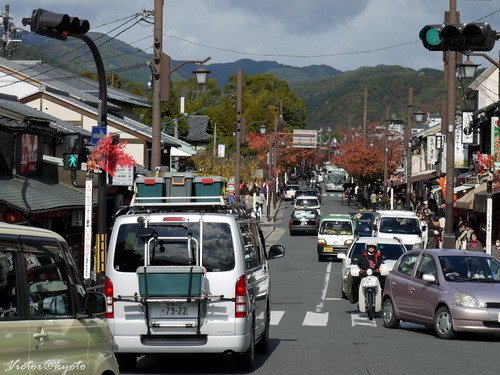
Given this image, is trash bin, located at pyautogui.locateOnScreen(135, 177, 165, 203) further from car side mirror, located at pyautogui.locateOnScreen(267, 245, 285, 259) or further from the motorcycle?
the motorcycle

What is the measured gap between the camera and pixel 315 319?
22.1m

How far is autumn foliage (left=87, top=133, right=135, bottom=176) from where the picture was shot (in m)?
21.9

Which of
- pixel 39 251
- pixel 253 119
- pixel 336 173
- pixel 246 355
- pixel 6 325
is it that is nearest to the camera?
pixel 6 325

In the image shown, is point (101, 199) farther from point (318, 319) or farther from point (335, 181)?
point (335, 181)

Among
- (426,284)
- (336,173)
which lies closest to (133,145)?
(426,284)

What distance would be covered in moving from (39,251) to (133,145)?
4386 cm

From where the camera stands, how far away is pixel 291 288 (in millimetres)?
31609

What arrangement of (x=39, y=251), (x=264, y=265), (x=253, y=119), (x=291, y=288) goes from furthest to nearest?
(x=253, y=119) → (x=291, y=288) → (x=264, y=265) → (x=39, y=251)

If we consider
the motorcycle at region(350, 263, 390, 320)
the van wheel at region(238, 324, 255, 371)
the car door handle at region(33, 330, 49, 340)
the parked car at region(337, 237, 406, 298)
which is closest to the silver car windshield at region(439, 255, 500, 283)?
the motorcycle at region(350, 263, 390, 320)

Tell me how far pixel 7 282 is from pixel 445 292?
12.0 meters

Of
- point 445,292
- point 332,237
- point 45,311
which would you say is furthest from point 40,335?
point 332,237

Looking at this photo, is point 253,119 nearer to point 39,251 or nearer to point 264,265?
point 264,265

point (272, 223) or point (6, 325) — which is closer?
point (6, 325)

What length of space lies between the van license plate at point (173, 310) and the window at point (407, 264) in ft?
25.9
